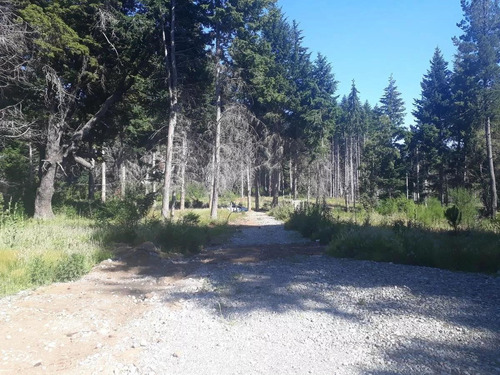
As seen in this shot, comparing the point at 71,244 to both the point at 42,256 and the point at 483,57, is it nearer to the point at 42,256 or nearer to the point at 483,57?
the point at 42,256

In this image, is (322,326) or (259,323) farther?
(259,323)

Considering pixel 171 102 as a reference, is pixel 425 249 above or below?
below

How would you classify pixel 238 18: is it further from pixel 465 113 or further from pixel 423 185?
pixel 423 185

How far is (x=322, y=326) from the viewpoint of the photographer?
4.68 metres

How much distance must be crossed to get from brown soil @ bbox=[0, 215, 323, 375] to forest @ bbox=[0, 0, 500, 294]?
6.74 metres

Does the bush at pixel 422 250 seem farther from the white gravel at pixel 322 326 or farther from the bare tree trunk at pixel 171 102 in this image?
the bare tree trunk at pixel 171 102

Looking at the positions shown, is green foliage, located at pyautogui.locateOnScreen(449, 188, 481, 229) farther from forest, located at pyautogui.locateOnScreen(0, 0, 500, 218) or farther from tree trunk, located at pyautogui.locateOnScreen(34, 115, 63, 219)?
tree trunk, located at pyautogui.locateOnScreen(34, 115, 63, 219)

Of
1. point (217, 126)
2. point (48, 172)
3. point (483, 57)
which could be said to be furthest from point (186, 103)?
point (483, 57)

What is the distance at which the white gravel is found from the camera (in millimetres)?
3631

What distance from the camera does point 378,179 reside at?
1560 inches

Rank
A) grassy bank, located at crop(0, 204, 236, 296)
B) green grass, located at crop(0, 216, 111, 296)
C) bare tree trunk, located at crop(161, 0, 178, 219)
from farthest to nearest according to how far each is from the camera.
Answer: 1. bare tree trunk, located at crop(161, 0, 178, 219)
2. grassy bank, located at crop(0, 204, 236, 296)
3. green grass, located at crop(0, 216, 111, 296)

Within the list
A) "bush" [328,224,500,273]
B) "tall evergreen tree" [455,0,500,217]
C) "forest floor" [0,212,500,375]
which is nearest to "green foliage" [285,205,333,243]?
"bush" [328,224,500,273]

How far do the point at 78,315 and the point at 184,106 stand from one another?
59.8 feet

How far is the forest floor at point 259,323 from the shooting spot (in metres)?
3.65
